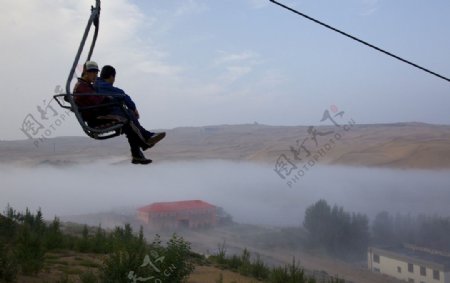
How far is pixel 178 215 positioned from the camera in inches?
2313

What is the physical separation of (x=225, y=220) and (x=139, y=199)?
29.9m

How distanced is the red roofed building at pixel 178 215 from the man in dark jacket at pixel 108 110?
53.1 m

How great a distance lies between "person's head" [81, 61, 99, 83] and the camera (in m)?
4.85

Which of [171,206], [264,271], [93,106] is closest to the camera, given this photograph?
[93,106]

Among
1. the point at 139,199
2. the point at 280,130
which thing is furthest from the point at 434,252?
the point at 280,130

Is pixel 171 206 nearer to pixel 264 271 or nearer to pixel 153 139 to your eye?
pixel 264 271

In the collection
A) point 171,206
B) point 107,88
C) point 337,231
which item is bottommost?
point 337,231

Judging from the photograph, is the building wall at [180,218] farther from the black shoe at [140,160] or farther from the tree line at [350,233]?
the black shoe at [140,160]

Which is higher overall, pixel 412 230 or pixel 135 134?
pixel 135 134

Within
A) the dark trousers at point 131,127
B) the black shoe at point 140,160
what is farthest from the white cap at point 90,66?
the black shoe at point 140,160

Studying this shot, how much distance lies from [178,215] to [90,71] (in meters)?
55.5

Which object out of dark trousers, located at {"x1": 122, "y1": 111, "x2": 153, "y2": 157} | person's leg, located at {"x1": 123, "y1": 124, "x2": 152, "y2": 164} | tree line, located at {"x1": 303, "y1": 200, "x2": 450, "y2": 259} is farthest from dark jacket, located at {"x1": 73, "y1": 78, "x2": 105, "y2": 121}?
tree line, located at {"x1": 303, "y1": 200, "x2": 450, "y2": 259}

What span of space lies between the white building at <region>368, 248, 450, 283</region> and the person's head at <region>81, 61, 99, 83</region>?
127 feet

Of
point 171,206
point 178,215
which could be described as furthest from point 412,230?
point 171,206
